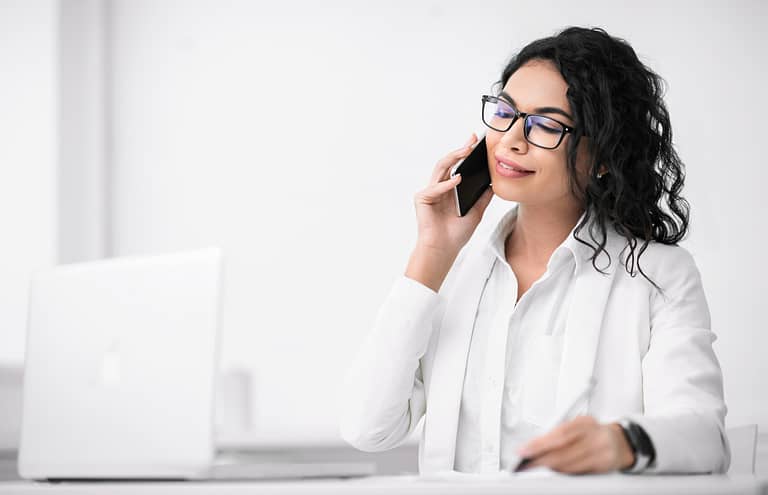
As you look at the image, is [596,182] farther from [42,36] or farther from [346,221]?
[42,36]

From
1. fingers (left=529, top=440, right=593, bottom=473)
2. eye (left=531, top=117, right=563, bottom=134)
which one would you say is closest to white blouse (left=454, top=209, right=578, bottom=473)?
eye (left=531, top=117, right=563, bottom=134)

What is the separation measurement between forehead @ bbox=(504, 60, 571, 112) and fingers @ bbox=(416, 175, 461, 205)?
0.19 meters

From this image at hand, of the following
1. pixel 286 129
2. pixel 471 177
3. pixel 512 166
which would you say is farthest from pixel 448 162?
pixel 286 129

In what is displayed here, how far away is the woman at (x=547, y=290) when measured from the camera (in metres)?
1.48

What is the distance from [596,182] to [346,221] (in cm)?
189

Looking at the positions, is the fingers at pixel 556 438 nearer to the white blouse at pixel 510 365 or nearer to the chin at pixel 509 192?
the white blouse at pixel 510 365

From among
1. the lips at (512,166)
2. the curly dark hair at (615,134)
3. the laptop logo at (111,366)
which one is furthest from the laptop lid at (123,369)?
the curly dark hair at (615,134)

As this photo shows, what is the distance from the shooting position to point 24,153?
3279 mm

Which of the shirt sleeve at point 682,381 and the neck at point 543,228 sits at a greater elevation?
the neck at point 543,228

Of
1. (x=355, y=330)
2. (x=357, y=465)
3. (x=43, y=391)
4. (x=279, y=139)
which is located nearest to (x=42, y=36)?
(x=279, y=139)

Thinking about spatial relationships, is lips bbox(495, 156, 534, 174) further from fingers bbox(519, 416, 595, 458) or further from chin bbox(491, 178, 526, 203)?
fingers bbox(519, 416, 595, 458)

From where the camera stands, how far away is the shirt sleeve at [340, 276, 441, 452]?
1526 mm

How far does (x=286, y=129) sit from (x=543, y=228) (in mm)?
1973

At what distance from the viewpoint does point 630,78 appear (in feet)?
5.26
